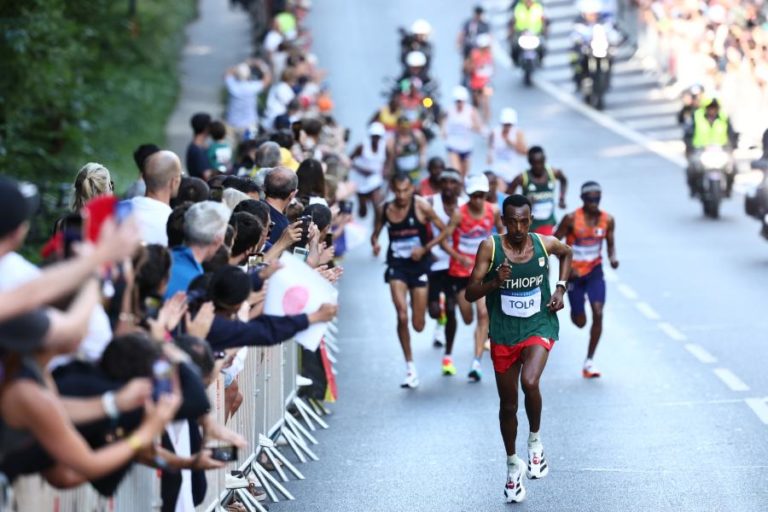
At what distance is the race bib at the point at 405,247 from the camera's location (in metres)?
15.4

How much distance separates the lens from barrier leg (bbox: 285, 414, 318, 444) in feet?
41.4

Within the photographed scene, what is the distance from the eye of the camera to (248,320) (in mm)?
8906

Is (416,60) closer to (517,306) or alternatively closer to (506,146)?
(506,146)

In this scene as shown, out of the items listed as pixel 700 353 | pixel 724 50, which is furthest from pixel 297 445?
pixel 724 50

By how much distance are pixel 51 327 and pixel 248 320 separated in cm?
303

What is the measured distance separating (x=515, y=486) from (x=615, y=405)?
315 centimetres

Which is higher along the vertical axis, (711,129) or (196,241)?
(196,241)

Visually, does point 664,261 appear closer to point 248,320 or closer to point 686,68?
point 248,320

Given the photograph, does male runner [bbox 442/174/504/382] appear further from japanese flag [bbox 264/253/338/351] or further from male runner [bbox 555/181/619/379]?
japanese flag [bbox 264/253/338/351]

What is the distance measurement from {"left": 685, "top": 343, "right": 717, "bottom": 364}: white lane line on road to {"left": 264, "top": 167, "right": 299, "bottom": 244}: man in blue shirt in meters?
4.82

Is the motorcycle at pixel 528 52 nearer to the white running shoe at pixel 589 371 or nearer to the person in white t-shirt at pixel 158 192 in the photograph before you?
the white running shoe at pixel 589 371

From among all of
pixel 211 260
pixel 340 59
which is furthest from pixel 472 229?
pixel 340 59

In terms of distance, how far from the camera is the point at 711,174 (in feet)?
83.9

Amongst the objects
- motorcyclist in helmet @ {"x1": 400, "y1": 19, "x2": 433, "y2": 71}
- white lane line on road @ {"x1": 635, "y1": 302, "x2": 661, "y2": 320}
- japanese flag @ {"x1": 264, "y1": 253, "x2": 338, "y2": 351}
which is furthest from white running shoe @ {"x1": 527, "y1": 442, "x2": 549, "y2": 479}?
motorcyclist in helmet @ {"x1": 400, "y1": 19, "x2": 433, "y2": 71}
